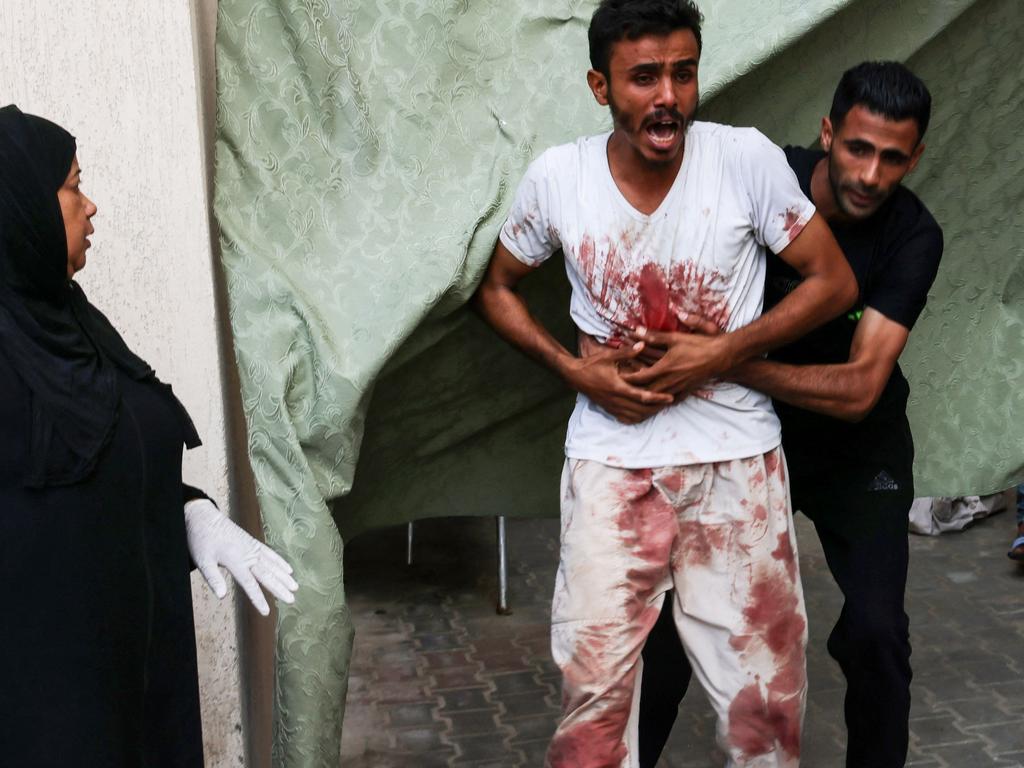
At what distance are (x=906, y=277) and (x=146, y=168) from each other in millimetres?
1600

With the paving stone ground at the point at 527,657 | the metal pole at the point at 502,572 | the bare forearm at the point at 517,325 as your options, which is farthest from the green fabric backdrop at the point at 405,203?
the metal pole at the point at 502,572

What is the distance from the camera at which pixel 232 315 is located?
2.92m

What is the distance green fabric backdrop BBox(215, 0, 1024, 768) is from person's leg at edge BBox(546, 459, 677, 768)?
46cm

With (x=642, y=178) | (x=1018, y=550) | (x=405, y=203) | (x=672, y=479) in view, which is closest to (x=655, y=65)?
(x=642, y=178)

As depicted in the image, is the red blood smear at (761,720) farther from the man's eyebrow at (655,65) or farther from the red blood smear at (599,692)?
the man's eyebrow at (655,65)

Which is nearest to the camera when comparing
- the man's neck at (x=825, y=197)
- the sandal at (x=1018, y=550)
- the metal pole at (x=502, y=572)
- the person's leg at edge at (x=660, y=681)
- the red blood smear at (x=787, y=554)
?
the red blood smear at (x=787, y=554)

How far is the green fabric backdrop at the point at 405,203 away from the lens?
2.85 metres

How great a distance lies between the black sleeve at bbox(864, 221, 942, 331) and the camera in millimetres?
2963

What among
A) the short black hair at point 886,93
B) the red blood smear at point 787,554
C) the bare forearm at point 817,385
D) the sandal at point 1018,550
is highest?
the short black hair at point 886,93

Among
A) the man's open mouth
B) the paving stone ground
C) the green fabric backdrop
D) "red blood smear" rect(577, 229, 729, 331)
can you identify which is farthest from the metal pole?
the man's open mouth

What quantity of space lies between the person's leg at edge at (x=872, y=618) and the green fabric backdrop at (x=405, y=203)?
2.45 ft

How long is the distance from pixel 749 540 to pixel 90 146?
1.56 meters

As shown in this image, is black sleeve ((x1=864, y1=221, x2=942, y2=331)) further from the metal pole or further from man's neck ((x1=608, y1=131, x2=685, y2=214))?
the metal pole

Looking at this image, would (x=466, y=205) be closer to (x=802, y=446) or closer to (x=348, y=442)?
(x=348, y=442)
